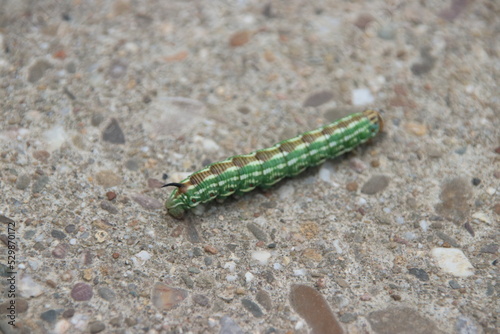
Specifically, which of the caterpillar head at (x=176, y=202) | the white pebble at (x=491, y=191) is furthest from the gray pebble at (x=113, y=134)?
the white pebble at (x=491, y=191)

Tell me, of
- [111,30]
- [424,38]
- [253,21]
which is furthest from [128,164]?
[424,38]

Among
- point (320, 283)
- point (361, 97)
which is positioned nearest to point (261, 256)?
point (320, 283)

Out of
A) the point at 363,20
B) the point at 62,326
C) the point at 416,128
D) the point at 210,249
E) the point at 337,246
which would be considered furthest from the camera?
the point at 363,20

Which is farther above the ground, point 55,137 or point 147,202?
point 55,137

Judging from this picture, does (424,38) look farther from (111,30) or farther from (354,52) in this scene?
(111,30)

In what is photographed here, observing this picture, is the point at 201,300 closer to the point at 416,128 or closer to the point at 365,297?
the point at 365,297

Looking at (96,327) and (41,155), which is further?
(41,155)

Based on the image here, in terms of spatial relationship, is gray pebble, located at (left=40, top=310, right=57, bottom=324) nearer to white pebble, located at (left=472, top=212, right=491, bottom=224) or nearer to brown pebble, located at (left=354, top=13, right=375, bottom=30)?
white pebble, located at (left=472, top=212, right=491, bottom=224)

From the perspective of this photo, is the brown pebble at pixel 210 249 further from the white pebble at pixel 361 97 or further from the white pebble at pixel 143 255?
the white pebble at pixel 361 97
